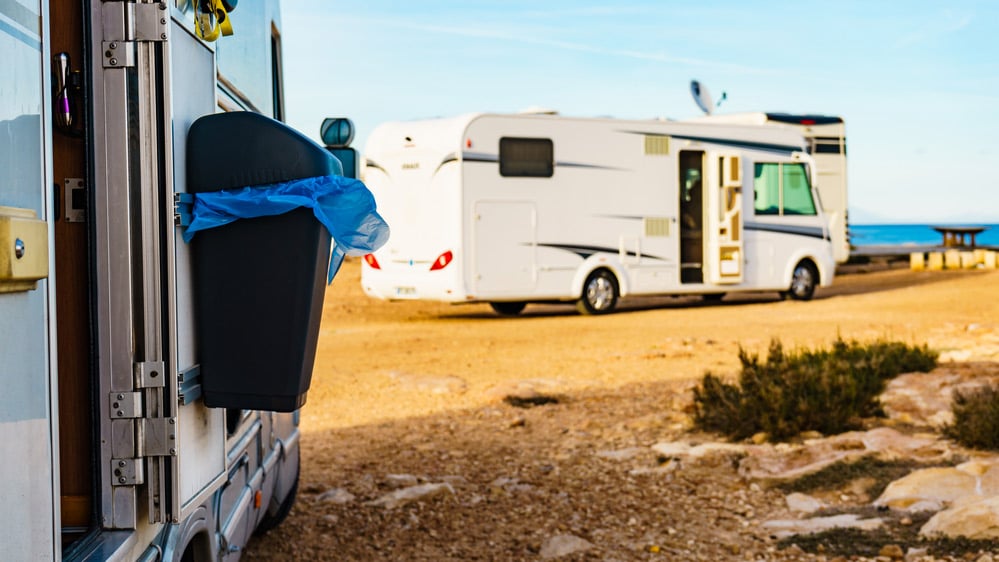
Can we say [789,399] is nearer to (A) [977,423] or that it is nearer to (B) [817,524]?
(A) [977,423]

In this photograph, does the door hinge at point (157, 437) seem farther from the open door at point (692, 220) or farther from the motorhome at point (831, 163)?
the motorhome at point (831, 163)

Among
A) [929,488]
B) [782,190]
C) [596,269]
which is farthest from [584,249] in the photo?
[929,488]

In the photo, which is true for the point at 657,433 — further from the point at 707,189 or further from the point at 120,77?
the point at 707,189

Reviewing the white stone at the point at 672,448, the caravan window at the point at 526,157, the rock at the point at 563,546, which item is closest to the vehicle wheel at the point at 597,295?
the caravan window at the point at 526,157

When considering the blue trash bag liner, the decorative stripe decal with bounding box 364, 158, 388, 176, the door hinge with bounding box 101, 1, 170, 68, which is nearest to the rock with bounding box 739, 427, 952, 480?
the blue trash bag liner

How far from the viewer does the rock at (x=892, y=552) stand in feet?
14.7

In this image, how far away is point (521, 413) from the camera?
310 inches

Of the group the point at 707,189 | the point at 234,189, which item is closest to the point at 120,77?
the point at 234,189

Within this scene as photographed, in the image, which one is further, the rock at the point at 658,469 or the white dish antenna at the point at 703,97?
the white dish antenna at the point at 703,97

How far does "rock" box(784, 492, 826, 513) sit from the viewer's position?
17.5 ft

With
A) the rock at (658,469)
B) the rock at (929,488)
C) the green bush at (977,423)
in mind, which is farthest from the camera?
the rock at (658,469)

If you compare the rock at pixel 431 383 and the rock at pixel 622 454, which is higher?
the rock at pixel 431 383

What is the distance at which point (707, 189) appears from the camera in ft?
51.6

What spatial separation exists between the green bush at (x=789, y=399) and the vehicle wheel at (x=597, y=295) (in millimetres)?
7104
